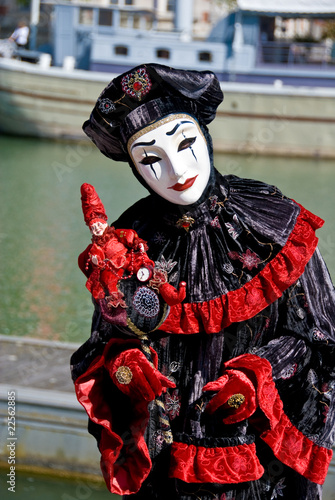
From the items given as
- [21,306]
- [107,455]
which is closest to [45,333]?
[21,306]

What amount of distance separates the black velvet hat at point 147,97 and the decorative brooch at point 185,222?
0.74 ft

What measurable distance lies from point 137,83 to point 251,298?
1.84ft

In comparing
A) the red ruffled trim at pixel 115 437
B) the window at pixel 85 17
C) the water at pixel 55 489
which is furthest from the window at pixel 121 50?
the red ruffled trim at pixel 115 437

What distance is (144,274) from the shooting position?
5.30ft

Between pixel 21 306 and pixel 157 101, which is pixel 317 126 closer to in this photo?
pixel 21 306

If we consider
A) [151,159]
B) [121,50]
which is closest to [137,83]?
[151,159]


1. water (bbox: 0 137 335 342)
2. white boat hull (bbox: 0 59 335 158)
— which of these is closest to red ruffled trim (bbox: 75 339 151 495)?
water (bbox: 0 137 335 342)

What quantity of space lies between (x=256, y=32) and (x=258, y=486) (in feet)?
38.5

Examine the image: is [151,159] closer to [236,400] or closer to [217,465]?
[236,400]

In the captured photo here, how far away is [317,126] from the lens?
1190cm

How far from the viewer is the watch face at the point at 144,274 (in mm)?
1611

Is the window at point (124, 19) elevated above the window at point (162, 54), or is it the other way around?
the window at point (124, 19)

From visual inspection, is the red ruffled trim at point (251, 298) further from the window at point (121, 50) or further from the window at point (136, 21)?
the window at point (136, 21)

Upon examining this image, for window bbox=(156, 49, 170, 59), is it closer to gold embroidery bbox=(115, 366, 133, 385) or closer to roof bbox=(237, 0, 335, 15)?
roof bbox=(237, 0, 335, 15)
